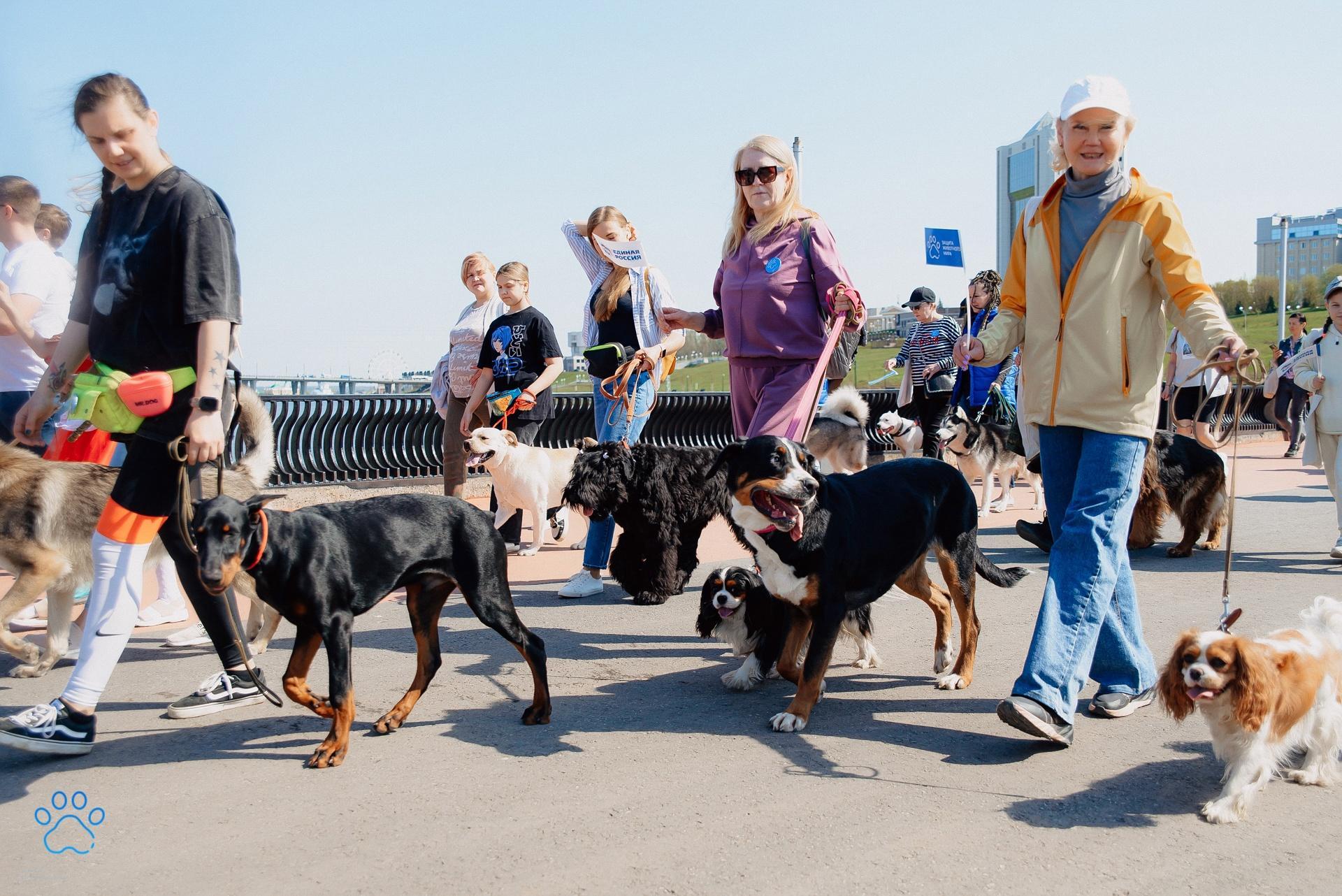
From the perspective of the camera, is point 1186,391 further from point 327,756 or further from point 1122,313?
point 327,756

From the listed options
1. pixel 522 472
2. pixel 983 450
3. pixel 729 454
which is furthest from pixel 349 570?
pixel 983 450

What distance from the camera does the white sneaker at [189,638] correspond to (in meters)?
5.55

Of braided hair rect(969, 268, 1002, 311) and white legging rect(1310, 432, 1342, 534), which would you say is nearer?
white legging rect(1310, 432, 1342, 534)

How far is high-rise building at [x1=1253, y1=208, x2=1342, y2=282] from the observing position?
82.1 metres

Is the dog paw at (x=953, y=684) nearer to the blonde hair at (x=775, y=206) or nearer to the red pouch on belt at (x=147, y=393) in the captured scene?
the blonde hair at (x=775, y=206)

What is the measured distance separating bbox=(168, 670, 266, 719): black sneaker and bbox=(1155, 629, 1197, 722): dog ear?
3.44 m

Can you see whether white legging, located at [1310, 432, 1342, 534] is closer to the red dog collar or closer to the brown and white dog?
the brown and white dog

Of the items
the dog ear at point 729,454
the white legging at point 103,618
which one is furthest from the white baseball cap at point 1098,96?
the white legging at point 103,618

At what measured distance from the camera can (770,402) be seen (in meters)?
4.83

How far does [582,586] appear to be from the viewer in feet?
22.7

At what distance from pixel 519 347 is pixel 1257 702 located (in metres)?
5.59

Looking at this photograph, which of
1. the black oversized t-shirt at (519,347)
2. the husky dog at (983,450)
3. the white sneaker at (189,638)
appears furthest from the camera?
the husky dog at (983,450)

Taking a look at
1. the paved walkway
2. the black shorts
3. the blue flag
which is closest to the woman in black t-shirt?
the paved walkway

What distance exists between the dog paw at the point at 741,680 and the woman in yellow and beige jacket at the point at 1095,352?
4.56ft
